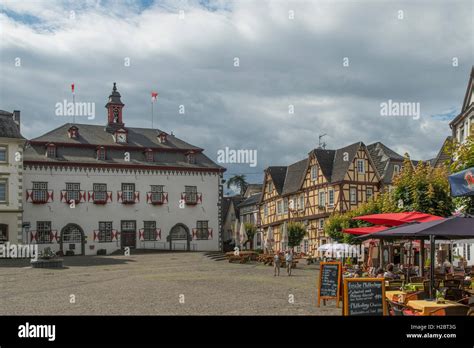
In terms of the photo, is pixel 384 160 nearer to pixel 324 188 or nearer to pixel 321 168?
pixel 321 168

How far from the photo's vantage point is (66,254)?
4784 cm

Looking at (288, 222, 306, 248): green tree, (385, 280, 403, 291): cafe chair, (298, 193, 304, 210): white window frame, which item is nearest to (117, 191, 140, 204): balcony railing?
(298, 193, 304, 210): white window frame

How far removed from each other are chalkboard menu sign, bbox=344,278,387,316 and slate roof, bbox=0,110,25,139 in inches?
1365

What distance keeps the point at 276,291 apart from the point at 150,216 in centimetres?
3270

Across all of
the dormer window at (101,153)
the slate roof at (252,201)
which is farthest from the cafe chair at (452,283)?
the slate roof at (252,201)

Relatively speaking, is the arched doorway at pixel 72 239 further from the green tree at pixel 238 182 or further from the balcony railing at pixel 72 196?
the green tree at pixel 238 182

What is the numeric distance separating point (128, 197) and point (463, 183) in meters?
41.1

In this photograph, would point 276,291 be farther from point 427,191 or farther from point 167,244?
point 167,244

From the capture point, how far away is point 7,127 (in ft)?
136

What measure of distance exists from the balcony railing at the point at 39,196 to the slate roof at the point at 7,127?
305 inches

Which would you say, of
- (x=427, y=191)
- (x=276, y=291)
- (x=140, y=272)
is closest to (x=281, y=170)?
(x=140, y=272)

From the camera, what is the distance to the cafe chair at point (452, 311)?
36.0ft

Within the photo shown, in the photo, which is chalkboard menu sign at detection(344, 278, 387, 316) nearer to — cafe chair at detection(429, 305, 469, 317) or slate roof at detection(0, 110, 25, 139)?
cafe chair at detection(429, 305, 469, 317)
